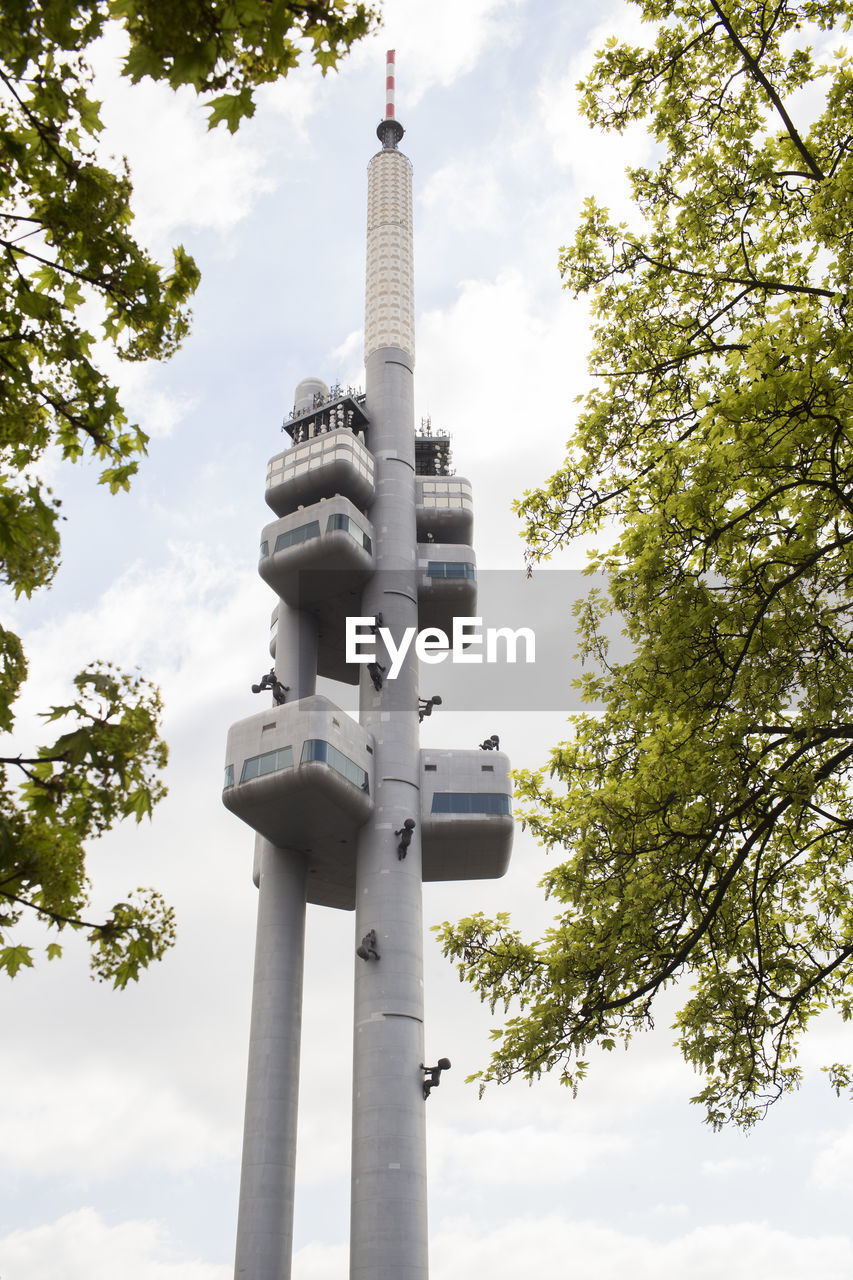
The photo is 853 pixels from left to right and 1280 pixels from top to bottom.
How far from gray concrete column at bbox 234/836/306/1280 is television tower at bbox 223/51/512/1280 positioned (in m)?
0.09

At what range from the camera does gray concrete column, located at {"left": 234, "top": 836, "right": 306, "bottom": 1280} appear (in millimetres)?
45688

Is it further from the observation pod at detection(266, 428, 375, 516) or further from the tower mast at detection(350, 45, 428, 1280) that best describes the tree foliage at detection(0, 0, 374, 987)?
the observation pod at detection(266, 428, 375, 516)

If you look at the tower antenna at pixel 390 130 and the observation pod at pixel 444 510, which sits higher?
the tower antenna at pixel 390 130

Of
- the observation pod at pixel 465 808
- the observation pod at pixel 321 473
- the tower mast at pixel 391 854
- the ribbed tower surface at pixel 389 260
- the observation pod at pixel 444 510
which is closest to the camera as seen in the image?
the tower mast at pixel 391 854

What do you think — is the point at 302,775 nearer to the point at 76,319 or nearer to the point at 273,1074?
the point at 273,1074

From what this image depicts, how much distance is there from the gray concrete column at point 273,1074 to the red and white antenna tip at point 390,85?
5411 cm

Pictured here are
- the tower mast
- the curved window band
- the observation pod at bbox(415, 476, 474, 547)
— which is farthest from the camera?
the observation pod at bbox(415, 476, 474, 547)

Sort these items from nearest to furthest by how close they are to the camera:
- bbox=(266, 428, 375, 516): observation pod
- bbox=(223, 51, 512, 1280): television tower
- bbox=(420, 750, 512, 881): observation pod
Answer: bbox=(223, 51, 512, 1280): television tower, bbox=(420, 750, 512, 881): observation pod, bbox=(266, 428, 375, 516): observation pod

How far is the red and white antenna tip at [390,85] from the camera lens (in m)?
77.0

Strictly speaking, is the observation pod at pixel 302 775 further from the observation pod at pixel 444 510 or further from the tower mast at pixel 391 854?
the observation pod at pixel 444 510

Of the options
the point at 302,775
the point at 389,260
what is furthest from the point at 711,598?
the point at 389,260

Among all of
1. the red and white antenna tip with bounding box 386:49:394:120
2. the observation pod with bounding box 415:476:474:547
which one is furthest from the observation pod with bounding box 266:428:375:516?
the red and white antenna tip with bounding box 386:49:394:120

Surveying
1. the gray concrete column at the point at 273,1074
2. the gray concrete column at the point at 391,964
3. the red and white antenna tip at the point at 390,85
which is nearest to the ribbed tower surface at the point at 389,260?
the red and white antenna tip at the point at 390,85

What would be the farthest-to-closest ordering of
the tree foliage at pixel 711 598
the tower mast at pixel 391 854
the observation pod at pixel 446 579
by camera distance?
the observation pod at pixel 446 579
the tower mast at pixel 391 854
the tree foliage at pixel 711 598
